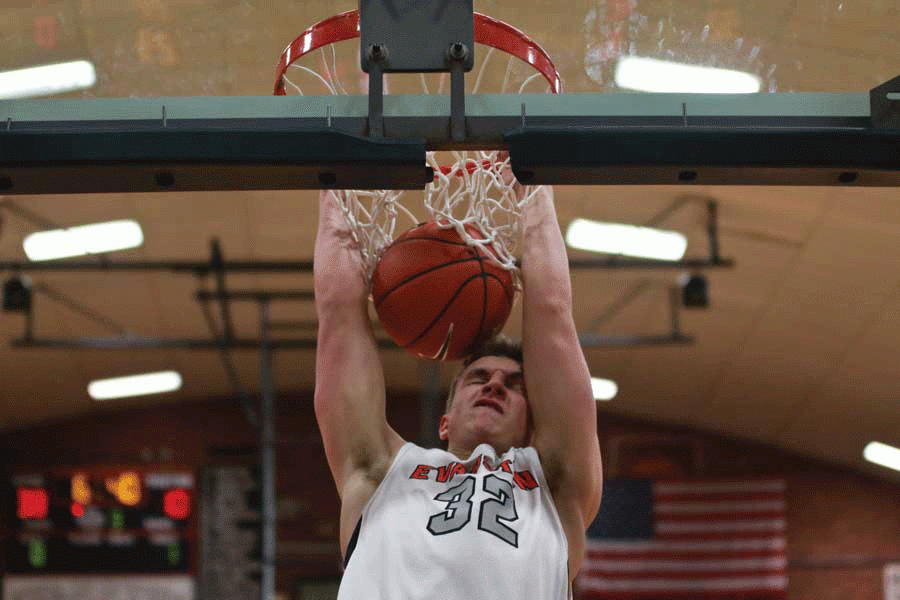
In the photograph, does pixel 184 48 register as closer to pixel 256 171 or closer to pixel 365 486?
pixel 256 171

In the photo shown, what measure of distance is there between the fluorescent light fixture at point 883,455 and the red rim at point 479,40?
368 inches

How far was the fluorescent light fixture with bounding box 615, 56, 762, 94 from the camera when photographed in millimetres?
2811

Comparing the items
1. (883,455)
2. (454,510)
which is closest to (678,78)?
(454,510)

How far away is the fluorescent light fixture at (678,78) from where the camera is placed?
111 inches

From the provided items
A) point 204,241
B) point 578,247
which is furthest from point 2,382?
point 578,247

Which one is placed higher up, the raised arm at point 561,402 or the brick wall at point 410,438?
the brick wall at point 410,438

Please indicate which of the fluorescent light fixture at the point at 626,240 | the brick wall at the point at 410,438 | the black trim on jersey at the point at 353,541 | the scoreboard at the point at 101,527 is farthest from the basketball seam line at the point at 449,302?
the brick wall at the point at 410,438

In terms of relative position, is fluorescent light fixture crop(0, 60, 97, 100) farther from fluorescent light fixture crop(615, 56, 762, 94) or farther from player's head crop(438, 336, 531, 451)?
fluorescent light fixture crop(615, 56, 762, 94)

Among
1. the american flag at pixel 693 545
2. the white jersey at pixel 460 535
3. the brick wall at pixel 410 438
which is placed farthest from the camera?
the brick wall at pixel 410 438

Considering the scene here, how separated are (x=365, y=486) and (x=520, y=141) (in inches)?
33.4

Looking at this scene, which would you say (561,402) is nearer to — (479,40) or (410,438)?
(479,40)

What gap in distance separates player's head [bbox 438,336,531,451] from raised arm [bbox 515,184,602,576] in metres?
0.06

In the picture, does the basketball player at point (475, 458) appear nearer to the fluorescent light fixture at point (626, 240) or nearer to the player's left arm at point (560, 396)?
the player's left arm at point (560, 396)

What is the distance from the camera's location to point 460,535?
2779 millimetres
